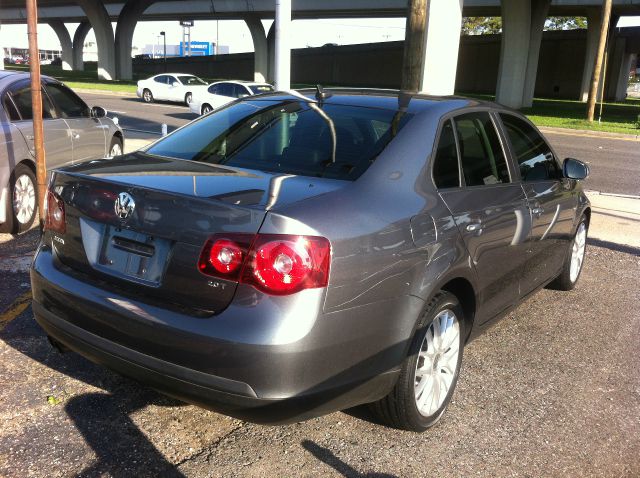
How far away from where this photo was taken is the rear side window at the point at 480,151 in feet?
12.2

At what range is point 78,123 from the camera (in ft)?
25.6

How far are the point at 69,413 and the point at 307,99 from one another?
2.26 m

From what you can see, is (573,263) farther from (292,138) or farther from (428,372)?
(292,138)

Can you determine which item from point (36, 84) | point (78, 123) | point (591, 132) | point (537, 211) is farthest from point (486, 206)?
point (591, 132)

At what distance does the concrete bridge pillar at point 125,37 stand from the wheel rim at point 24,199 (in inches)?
1832

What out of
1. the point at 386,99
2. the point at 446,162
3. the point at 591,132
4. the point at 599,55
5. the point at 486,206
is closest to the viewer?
the point at 446,162

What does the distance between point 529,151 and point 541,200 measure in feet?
1.34

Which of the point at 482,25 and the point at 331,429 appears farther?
the point at 482,25

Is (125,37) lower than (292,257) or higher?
higher

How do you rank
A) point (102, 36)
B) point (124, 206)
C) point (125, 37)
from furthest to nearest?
1. point (125, 37)
2. point (102, 36)
3. point (124, 206)

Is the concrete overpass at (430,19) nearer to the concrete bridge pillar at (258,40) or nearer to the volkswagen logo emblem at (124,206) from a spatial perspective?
the concrete bridge pillar at (258,40)

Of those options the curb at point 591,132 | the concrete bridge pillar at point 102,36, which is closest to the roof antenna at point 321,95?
the curb at point 591,132

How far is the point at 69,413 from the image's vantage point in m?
3.28

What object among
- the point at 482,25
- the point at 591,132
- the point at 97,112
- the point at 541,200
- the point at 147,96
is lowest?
the point at 591,132
